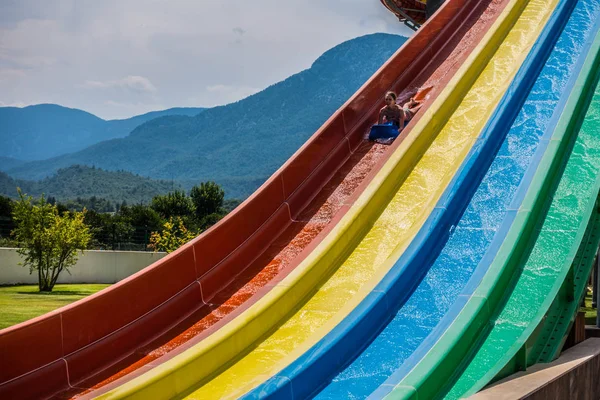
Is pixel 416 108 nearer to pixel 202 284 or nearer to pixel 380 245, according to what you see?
pixel 380 245

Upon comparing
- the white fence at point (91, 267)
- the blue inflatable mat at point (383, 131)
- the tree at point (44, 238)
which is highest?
the blue inflatable mat at point (383, 131)

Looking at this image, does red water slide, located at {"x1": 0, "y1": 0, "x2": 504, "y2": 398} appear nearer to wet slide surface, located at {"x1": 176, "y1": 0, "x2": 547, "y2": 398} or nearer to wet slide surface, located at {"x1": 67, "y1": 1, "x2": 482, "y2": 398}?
wet slide surface, located at {"x1": 67, "y1": 1, "x2": 482, "y2": 398}

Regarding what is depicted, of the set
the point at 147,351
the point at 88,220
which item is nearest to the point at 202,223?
the point at 88,220

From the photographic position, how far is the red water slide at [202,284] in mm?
6465

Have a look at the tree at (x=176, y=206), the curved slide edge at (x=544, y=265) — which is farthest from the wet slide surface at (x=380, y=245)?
the tree at (x=176, y=206)

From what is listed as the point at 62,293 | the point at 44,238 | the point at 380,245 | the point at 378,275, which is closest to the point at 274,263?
the point at 380,245

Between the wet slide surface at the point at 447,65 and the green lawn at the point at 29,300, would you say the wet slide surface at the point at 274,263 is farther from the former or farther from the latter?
the green lawn at the point at 29,300

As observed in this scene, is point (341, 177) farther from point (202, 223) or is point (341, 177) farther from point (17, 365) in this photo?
point (202, 223)

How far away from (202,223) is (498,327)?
197 ft

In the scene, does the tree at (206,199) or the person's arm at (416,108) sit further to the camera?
the tree at (206,199)

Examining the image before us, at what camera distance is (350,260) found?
773cm

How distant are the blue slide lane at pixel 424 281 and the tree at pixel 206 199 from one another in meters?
60.1

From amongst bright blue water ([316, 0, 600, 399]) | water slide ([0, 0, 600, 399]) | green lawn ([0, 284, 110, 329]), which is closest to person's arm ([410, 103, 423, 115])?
water slide ([0, 0, 600, 399])

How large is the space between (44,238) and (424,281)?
17.0m
